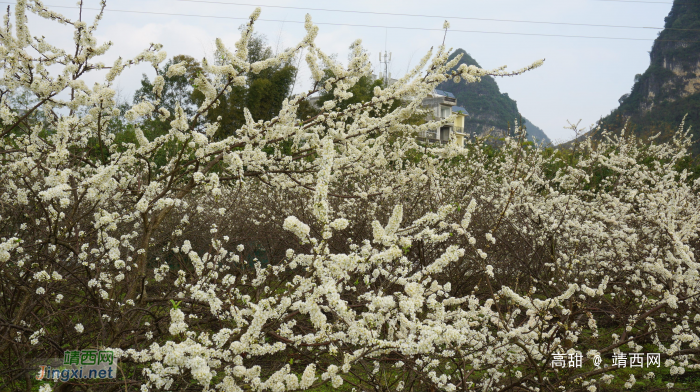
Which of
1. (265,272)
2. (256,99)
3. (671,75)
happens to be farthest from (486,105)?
(265,272)

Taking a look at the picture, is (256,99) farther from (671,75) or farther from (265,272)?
(671,75)

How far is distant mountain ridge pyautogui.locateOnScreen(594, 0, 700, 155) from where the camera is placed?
39.2 meters

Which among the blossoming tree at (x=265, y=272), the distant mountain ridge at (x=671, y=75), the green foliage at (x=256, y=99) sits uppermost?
the distant mountain ridge at (x=671, y=75)

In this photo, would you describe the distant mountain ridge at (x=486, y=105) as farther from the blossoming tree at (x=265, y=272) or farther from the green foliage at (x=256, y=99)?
the blossoming tree at (x=265, y=272)

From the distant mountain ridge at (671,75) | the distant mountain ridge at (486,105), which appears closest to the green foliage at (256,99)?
the distant mountain ridge at (671,75)

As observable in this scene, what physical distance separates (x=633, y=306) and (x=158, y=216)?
520cm

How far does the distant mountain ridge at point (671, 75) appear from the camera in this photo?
39.2 m

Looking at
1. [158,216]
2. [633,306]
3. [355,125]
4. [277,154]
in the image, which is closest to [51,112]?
[158,216]

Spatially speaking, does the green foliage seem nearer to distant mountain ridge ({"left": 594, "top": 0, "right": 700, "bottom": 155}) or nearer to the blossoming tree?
the blossoming tree

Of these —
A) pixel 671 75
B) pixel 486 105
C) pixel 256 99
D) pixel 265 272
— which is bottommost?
pixel 265 272

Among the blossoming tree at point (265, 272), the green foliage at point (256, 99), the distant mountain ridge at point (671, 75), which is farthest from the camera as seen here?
the distant mountain ridge at point (671, 75)

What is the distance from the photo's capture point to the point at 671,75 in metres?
53.8

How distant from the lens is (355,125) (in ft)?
13.8

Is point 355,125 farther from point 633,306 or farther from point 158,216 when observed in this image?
point 633,306
